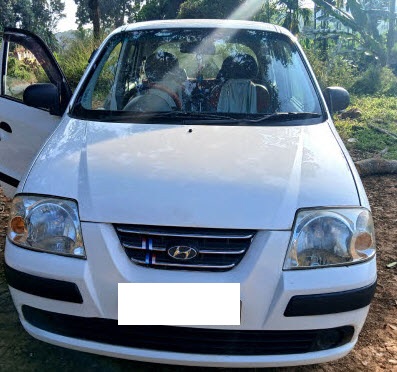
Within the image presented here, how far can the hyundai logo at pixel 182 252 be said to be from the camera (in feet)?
6.06

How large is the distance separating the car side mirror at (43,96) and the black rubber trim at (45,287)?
140cm

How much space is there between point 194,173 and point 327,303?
76 centimetres

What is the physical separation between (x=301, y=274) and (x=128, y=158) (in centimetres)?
95

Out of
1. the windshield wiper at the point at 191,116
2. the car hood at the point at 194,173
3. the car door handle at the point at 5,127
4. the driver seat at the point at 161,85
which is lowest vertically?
the car door handle at the point at 5,127

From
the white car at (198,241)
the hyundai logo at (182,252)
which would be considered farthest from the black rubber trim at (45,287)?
the hyundai logo at (182,252)

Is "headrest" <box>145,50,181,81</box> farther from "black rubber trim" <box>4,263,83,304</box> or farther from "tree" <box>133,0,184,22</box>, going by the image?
"tree" <box>133,0,184,22</box>

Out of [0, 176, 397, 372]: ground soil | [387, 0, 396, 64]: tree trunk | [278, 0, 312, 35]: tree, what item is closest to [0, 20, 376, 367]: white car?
[0, 176, 397, 372]: ground soil

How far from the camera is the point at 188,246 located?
→ 6.07 feet

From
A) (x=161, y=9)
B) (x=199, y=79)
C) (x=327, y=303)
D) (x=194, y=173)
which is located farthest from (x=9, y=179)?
(x=161, y=9)

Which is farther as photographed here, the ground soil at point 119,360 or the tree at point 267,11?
the tree at point 267,11

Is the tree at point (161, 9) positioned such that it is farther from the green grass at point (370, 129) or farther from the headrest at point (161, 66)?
the headrest at point (161, 66)

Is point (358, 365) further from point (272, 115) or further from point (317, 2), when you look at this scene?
point (317, 2)

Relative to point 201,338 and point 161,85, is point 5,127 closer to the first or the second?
point 161,85

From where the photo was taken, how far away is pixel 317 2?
45.1ft
